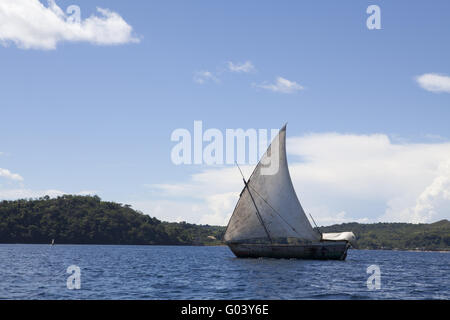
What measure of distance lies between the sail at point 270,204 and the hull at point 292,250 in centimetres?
463

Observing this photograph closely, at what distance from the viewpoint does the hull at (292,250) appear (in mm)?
82750

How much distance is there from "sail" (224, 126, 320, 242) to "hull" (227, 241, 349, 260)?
4.63 meters

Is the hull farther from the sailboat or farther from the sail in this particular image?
the sail

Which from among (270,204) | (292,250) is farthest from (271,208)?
(292,250)

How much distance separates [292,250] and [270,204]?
39.3 ft

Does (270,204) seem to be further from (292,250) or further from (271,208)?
(292,250)

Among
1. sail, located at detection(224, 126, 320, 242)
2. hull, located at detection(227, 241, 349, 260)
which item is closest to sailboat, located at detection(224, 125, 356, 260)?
sail, located at detection(224, 126, 320, 242)

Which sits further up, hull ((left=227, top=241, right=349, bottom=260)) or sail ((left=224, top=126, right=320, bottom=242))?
sail ((left=224, top=126, right=320, bottom=242))

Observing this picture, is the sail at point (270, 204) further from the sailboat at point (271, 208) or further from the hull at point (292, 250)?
the hull at point (292, 250)

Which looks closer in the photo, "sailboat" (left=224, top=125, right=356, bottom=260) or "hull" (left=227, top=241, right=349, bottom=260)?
"sailboat" (left=224, top=125, right=356, bottom=260)

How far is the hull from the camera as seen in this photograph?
8275cm
